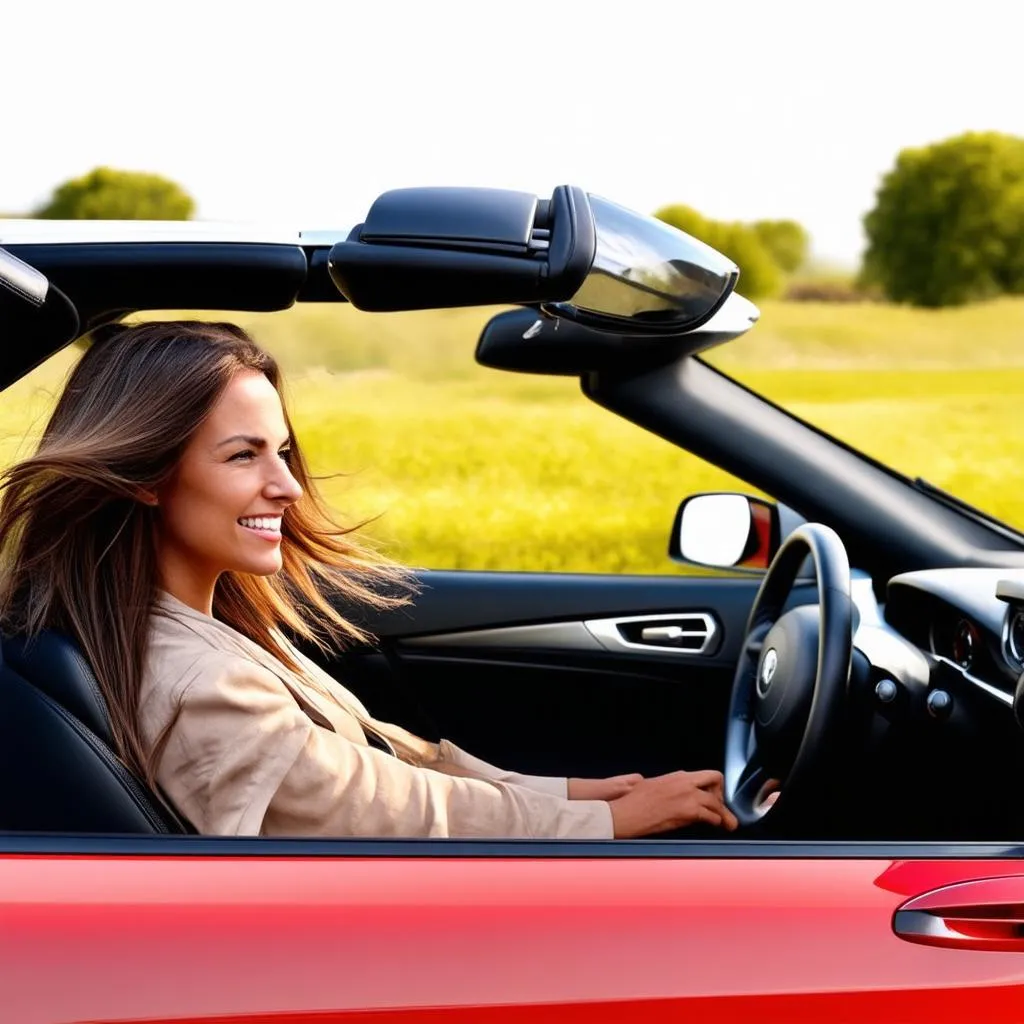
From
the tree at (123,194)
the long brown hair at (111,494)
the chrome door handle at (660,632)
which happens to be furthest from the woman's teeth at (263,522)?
the tree at (123,194)

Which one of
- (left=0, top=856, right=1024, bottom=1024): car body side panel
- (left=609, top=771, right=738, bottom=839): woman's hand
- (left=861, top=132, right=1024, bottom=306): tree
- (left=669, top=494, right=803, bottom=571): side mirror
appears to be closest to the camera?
(left=0, top=856, right=1024, bottom=1024): car body side panel

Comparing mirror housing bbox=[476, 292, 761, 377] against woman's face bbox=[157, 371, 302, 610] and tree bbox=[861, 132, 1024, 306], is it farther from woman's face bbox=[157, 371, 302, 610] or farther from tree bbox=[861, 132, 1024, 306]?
tree bbox=[861, 132, 1024, 306]

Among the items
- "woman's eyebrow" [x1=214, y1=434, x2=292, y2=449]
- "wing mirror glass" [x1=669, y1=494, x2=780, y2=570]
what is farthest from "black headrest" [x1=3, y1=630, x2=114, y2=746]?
"wing mirror glass" [x1=669, y1=494, x2=780, y2=570]

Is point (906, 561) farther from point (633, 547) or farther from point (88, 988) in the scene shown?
point (633, 547)

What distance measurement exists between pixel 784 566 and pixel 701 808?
0.58 meters

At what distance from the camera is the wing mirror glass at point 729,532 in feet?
9.33

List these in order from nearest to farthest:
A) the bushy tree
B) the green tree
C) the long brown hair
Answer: the long brown hair, the bushy tree, the green tree

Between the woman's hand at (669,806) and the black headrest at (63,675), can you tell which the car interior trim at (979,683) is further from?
the black headrest at (63,675)

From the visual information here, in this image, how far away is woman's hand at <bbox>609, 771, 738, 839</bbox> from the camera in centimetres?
213

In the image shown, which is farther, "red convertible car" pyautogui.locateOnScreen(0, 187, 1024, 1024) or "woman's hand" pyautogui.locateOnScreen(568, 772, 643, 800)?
"woman's hand" pyautogui.locateOnScreen(568, 772, 643, 800)

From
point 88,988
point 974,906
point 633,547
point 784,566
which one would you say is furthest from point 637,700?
point 633,547

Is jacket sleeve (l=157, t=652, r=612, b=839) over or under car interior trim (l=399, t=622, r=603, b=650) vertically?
over

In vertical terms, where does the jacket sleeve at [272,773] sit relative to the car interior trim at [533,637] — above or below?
above

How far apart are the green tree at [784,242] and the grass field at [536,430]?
24.6ft
